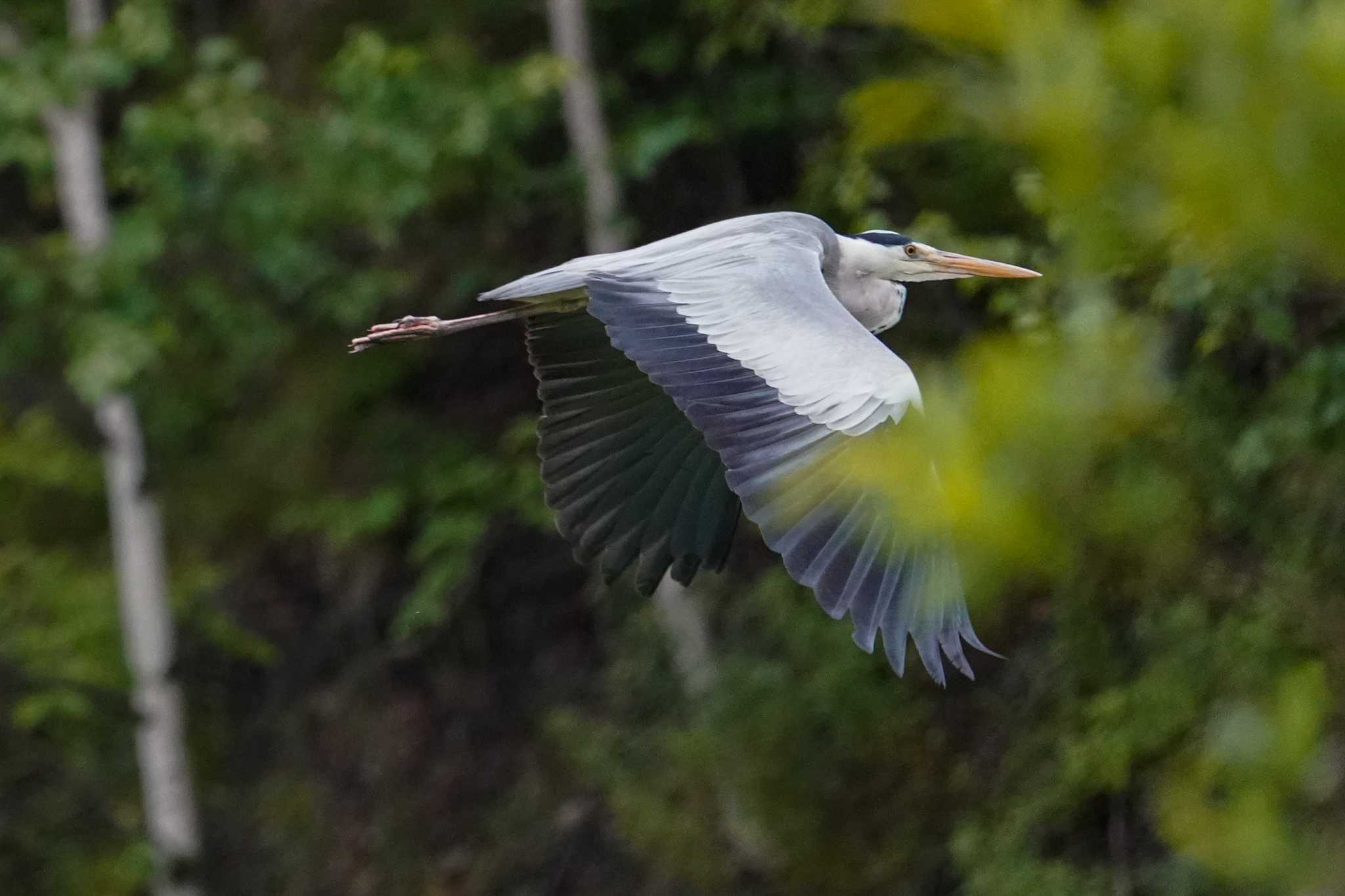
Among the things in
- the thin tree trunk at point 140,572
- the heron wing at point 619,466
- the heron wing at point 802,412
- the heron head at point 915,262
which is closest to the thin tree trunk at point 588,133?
the thin tree trunk at point 140,572

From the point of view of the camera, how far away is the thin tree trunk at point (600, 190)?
8.64m

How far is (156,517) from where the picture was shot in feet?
32.2

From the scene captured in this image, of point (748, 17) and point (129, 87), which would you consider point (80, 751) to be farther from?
point (748, 17)

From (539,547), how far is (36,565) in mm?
2707

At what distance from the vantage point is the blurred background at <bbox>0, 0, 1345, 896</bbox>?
248 inches

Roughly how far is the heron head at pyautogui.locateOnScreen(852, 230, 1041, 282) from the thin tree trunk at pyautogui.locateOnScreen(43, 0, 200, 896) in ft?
15.9

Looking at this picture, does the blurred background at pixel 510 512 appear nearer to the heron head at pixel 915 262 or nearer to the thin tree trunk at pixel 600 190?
the thin tree trunk at pixel 600 190

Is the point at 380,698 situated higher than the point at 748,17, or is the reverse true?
the point at 748,17

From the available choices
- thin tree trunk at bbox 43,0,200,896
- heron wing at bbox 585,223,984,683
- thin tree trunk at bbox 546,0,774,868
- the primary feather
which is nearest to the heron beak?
the primary feather

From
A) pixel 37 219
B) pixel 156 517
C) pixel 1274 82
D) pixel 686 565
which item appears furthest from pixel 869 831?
pixel 37 219

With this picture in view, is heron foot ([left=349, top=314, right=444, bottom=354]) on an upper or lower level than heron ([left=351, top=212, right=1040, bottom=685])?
upper

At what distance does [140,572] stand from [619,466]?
506 centimetres

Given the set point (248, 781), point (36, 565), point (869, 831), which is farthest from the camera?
point (248, 781)

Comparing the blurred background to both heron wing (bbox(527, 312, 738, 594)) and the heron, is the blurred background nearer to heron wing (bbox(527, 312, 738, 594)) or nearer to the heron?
the heron
